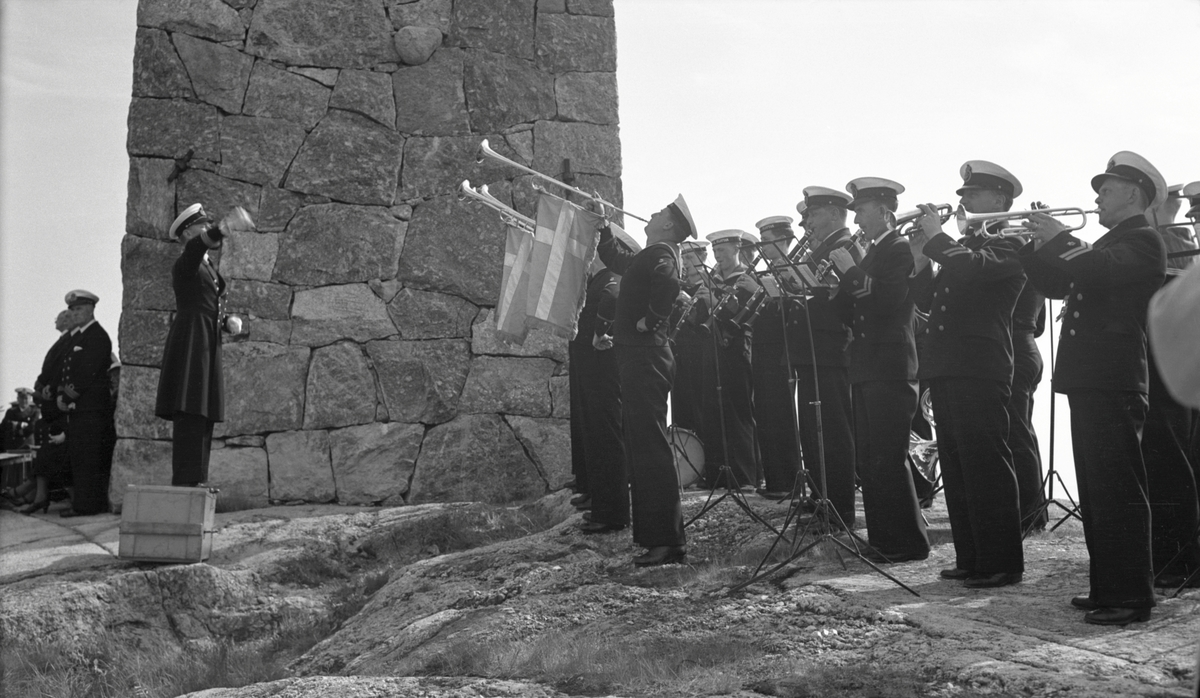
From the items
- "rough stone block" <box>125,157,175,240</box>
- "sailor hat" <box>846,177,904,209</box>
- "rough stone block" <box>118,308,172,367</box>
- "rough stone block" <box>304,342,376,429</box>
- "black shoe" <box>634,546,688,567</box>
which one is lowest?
"black shoe" <box>634,546,688,567</box>

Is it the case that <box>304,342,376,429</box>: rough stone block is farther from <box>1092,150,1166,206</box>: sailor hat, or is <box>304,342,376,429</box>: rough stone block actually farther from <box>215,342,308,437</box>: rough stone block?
<box>1092,150,1166,206</box>: sailor hat

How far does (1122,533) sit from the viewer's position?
456 centimetres

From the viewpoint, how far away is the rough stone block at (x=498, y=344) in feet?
31.3

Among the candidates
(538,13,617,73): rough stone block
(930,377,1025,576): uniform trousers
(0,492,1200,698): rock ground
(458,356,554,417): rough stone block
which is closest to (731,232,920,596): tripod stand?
(0,492,1200,698): rock ground

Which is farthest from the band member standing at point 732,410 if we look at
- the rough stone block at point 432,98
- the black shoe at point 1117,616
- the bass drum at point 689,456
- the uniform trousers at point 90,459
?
the uniform trousers at point 90,459

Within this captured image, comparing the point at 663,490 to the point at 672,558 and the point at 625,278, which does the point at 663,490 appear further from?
the point at 625,278

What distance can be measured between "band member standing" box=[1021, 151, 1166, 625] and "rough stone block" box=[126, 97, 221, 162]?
7034 mm

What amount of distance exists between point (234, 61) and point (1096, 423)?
301 inches

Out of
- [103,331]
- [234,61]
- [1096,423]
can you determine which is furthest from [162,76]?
[1096,423]

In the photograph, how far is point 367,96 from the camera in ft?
31.9

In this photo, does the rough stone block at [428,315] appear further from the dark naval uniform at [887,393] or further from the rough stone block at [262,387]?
the dark naval uniform at [887,393]

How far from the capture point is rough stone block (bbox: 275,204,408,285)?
31.1 feet

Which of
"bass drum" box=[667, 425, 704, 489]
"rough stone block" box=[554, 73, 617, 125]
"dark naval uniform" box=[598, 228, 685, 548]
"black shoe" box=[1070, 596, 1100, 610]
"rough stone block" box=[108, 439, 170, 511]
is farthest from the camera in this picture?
"rough stone block" box=[554, 73, 617, 125]

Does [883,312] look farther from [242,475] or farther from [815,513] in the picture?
[242,475]
